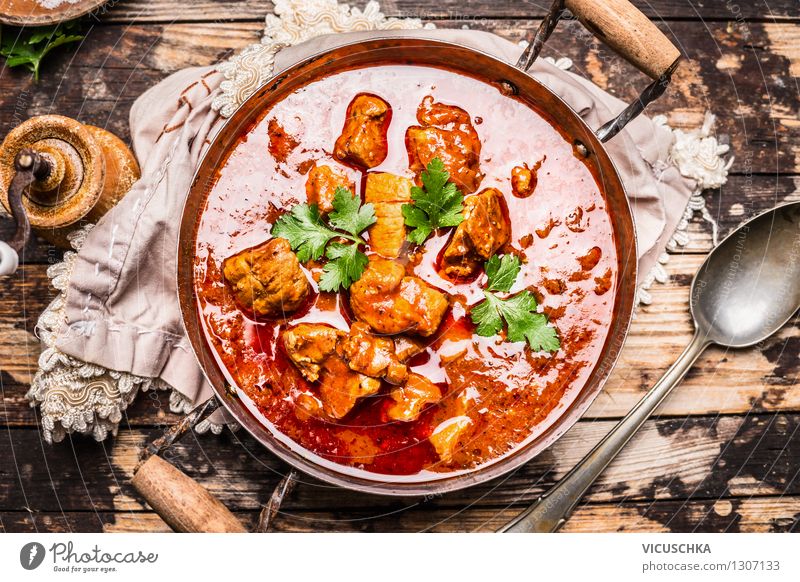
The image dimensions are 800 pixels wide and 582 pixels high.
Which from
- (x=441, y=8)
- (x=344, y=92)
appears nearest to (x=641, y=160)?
(x=441, y=8)

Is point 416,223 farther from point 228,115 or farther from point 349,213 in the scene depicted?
point 228,115

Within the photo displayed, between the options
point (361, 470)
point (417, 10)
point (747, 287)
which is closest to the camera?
point (361, 470)

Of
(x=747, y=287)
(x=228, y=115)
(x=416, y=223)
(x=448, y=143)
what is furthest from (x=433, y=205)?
(x=747, y=287)

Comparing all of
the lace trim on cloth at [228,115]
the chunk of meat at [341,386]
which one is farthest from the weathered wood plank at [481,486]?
the chunk of meat at [341,386]

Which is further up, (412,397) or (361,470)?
(412,397)

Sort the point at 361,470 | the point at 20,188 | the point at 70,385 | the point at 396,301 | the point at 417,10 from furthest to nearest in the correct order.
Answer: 1. the point at 417,10
2. the point at 70,385
3. the point at 361,470
4. the point at 396,301
5. the point at 20,188
